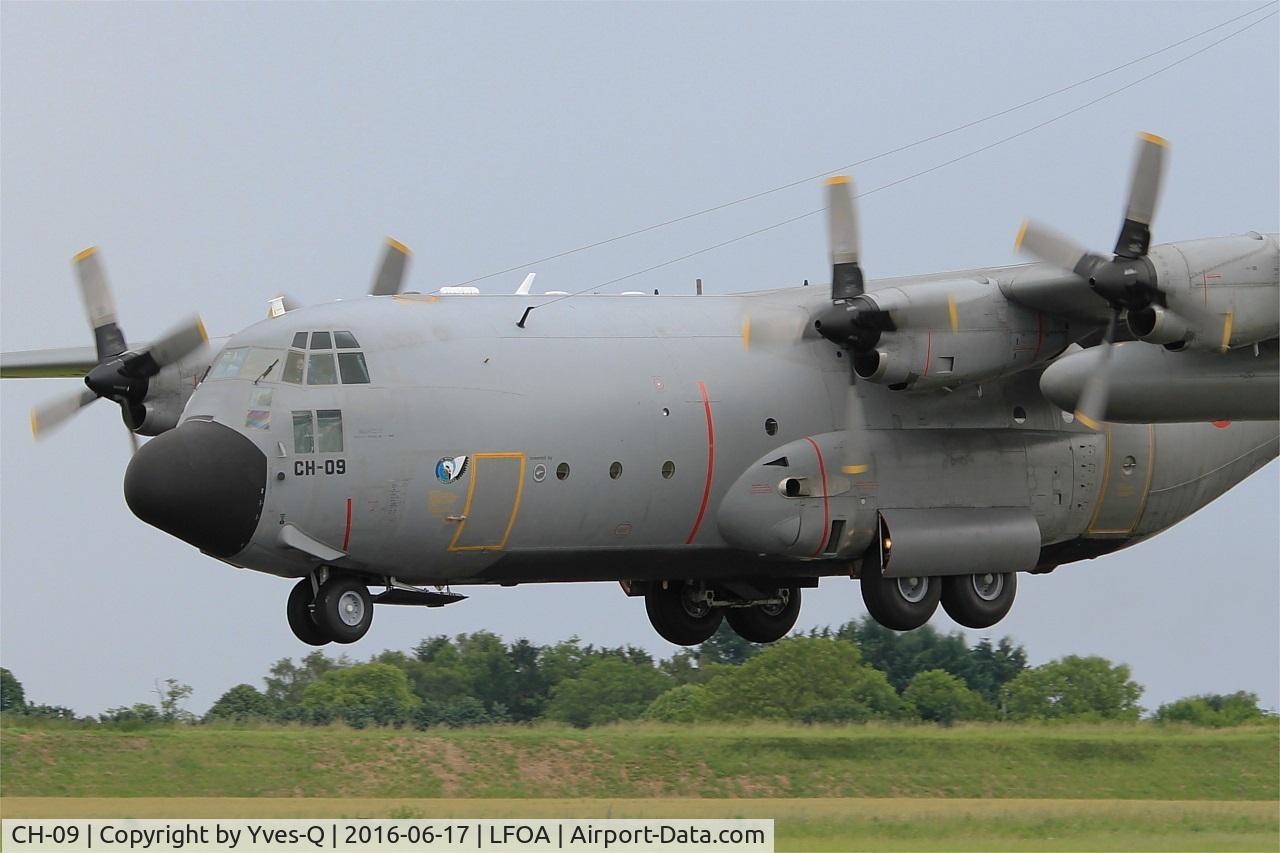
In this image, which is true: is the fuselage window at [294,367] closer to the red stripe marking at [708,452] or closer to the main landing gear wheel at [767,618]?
the red stripe marking at [708,452]

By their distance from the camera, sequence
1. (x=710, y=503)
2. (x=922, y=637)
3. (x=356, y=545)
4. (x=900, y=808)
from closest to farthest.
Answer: (x=356, y=545) → (x=710, y=503) → (x=900, y=808) → (x=922, y=637)

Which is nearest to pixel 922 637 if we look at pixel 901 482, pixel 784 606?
pixel 784 606

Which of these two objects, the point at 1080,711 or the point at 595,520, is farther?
the point at 1080,711

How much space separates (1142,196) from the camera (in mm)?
19781

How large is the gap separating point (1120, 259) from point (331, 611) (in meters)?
7.91

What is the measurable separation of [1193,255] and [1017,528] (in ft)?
12.3

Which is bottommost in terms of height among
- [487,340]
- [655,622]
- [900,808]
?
[900,808]

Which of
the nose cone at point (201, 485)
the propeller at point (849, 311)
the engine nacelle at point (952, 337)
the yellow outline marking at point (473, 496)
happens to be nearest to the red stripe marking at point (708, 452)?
the propeller at point (849, 311)

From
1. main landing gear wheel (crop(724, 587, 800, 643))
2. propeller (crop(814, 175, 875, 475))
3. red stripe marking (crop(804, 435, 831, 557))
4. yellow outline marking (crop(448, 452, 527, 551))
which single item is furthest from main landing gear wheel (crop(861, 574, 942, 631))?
yellow outline marking (crop(448, 452, 527, 551))

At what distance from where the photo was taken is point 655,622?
77.8 ft

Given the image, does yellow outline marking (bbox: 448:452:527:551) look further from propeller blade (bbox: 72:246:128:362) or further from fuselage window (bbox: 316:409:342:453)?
propeller blade (bbox: 72:246:128:362)

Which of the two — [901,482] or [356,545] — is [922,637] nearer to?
[901,482]

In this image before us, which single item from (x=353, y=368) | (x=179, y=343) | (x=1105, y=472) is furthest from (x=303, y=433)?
(x=1105, y=472)

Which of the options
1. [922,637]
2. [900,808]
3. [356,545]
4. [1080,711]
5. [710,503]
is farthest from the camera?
[922,637]
